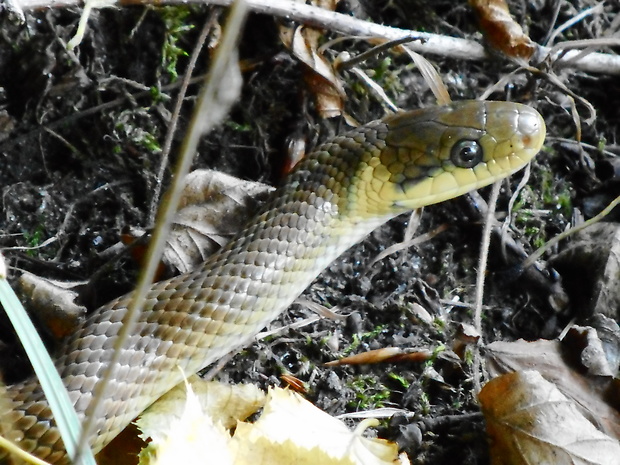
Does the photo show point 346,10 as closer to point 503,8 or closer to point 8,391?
point 503,8

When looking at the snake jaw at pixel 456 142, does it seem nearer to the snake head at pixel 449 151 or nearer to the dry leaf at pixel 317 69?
the snake head at pixel 449 151

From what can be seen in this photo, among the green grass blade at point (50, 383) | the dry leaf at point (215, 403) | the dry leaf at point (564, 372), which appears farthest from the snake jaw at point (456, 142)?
the green grass blade at point (50, 383)

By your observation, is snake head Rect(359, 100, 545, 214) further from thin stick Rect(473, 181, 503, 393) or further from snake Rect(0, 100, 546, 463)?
thin stick Rect(473, 181, 503, 393)

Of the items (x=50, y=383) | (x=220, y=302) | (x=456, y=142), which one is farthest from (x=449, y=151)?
(x=50, y=383)

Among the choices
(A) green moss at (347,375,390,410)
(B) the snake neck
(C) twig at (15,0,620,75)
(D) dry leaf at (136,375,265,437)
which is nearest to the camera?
(B) the snake neck

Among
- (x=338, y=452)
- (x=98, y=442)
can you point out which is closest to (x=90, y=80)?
(x=98, y=442)

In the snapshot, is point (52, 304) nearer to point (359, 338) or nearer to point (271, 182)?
point (271, 182)

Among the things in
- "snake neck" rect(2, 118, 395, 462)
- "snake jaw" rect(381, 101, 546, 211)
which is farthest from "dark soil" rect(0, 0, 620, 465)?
"snake jaw" rect(381, 101, 546, 211)
